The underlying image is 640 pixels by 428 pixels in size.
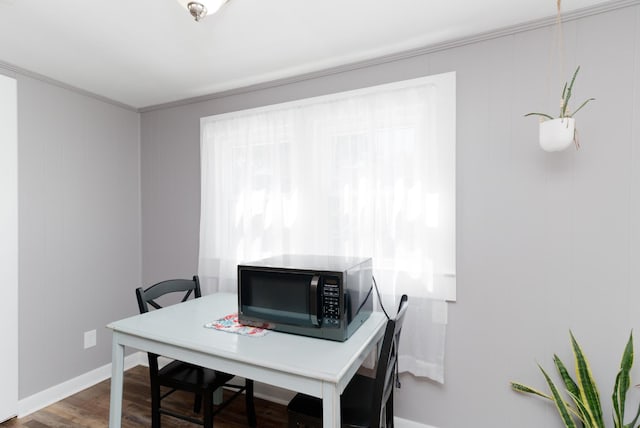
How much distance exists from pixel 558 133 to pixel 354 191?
1125 mm

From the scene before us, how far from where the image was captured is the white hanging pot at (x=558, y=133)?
153cm

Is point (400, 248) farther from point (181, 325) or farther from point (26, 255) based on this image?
point (26, 255)

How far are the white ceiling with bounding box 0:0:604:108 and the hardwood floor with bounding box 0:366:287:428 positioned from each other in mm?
2418

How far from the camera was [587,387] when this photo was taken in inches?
61.8

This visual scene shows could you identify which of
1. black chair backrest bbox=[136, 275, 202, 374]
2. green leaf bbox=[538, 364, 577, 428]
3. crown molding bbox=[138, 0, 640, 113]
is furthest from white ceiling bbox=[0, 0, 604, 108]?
green leaf bbox=[538, 364, 577, 428]

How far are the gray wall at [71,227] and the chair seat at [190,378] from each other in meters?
1.22

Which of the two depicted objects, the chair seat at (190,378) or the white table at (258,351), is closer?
the white table at (258,351)

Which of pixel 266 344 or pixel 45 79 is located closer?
pixel 266 344

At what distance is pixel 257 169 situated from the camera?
8.29 feet

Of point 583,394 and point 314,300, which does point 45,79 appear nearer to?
point 314,300

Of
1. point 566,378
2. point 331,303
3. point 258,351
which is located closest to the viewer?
point 258,351

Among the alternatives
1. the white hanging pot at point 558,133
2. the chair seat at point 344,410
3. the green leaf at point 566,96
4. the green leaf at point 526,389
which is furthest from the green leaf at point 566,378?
the green leaf at point 566,96

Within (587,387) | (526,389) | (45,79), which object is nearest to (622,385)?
(587,387)

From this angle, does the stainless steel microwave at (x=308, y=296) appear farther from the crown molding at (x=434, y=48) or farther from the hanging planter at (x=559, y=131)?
the crown molding at (x=434, y=48)
